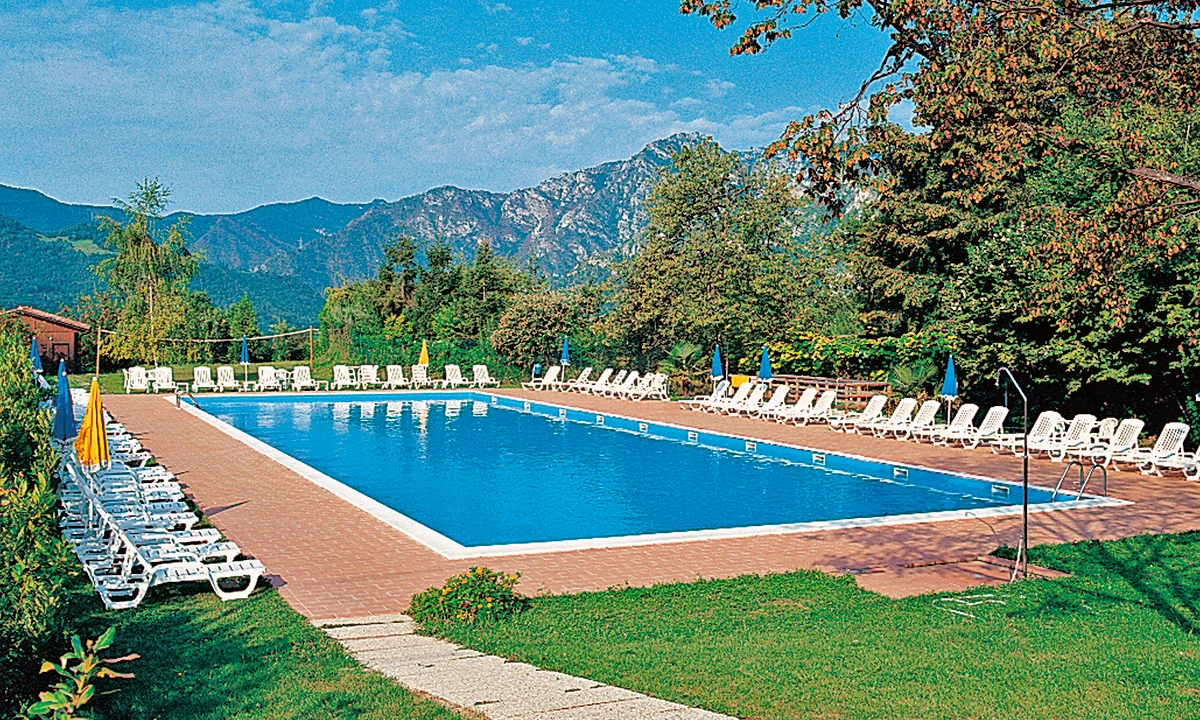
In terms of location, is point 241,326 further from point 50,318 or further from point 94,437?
point 94,437

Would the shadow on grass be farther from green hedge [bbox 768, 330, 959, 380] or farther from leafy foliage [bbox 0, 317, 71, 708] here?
green hedge [bbox 768, 330, 959, 380]

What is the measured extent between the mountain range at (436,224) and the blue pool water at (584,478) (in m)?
63.0

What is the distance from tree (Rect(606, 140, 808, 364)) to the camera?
86.1 ft

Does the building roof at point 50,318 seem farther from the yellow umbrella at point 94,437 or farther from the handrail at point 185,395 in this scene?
the yellow umbrella at point 94,437

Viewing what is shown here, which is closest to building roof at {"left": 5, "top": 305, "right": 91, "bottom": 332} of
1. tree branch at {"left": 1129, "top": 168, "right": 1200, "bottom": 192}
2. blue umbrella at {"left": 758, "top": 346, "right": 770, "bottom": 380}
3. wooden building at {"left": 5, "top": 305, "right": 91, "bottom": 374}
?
wooden building at {"left": 5, "top": 305, "right": 91, "bottom": 374}

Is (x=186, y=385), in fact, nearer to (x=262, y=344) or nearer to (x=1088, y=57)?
(x=262, y=344)

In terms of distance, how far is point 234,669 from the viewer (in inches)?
203

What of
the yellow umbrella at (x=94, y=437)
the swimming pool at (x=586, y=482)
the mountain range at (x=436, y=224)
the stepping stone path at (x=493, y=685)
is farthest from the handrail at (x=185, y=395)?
the mountain range at (x=436, y=224)

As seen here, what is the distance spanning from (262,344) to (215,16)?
1196 cm

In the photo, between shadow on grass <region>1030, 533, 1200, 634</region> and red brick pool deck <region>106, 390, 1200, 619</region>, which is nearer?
shadow on grass <region>1030, 533, 1200, 634</region>

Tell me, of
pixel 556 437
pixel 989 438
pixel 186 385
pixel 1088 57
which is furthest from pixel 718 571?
pixel 186 385

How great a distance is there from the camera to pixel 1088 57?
789 centimetres

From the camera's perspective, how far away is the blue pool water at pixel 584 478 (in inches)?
477

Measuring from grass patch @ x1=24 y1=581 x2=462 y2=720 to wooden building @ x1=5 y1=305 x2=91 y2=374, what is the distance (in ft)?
94.7
